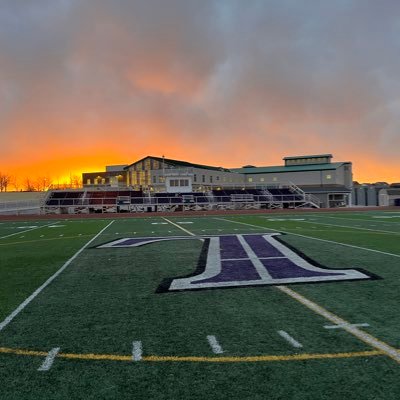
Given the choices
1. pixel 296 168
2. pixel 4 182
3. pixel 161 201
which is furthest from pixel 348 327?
pixel 4 182

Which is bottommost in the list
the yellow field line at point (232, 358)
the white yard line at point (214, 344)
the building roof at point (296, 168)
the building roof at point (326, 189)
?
the yellow field line at point (232, 358)

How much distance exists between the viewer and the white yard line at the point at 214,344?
4.48m

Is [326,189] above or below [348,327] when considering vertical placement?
above

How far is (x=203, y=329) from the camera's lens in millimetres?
5238

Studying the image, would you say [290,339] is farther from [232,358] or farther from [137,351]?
[137,351]

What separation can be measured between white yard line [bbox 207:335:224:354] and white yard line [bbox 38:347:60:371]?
1.91m

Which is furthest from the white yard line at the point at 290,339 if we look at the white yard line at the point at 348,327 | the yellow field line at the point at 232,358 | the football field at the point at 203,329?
the white yard line at the point at 348,327

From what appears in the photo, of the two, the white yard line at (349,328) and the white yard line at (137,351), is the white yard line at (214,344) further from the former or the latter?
the white yard line at (349,328)

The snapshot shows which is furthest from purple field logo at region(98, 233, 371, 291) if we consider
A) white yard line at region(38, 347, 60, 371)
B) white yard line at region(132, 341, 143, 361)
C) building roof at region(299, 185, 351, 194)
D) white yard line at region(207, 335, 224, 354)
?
building roof at region(299, 185, 351, 194)

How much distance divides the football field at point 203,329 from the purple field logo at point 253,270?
→ 0.15ft

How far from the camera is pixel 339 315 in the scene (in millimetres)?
5738

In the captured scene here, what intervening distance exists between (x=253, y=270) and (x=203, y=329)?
13.6 ft

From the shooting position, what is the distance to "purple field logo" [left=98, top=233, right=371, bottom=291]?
26.2 ft

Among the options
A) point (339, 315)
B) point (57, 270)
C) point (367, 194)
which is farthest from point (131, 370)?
point (367, 194)
